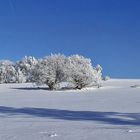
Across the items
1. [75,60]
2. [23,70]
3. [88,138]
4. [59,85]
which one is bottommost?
[88,138]

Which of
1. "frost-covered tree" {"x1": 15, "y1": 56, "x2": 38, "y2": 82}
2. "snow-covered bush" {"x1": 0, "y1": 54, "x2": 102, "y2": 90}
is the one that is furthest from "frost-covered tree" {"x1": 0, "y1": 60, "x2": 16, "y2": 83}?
"snow-covered bush" {"x1": 0, "y1": 54, "x2": 102, "y2": 90}

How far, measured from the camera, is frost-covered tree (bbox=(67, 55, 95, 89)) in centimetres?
4694

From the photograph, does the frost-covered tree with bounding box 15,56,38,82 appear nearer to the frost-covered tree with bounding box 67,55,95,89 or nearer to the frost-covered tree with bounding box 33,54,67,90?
the frost-covered tree with bounding box 33,54,67,90

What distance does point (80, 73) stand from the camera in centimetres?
4734

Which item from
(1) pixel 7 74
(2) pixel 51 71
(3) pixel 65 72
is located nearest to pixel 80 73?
(3) pixel 65 72

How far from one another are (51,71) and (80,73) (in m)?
3.30

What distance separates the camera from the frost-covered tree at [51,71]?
47.5 metres

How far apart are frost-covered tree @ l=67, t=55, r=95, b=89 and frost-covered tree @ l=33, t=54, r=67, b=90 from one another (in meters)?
0.82

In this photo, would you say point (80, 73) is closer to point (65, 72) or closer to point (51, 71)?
point (65, 72)

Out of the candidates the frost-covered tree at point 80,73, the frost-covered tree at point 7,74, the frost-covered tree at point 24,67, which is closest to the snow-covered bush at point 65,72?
the frost-covered tree at point 80,73

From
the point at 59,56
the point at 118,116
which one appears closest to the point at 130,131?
the point at 118,116

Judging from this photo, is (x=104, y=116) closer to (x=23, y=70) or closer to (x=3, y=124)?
(x=3, y=124)

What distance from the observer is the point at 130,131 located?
11.2 metres

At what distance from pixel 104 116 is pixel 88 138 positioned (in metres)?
5.37
